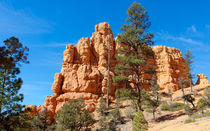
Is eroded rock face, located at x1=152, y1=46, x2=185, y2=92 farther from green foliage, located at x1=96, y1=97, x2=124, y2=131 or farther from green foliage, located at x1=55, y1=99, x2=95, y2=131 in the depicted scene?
green foliage, located at x1=55, y1=99, x2=95, y2=131

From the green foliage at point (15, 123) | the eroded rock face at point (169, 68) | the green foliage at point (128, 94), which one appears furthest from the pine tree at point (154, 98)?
the eroded rock face at point (169, 68)

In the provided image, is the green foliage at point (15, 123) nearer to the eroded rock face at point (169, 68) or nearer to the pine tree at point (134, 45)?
the pine tree at point (134, 45)

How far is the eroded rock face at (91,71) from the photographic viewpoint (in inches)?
1570

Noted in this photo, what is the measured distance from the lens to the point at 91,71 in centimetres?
4444

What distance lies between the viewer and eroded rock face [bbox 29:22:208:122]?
39875 millimetres

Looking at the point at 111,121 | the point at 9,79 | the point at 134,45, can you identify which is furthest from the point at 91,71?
the point at 9,79

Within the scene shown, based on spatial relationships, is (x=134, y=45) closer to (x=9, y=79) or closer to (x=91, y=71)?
(x=9, y=79)

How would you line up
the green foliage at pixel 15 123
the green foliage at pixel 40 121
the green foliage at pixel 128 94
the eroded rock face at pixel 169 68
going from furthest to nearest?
the eroded rock face at pixel 169 68, the green foliage at pixel 40 121, the green foliage at pixel 128 94, the green foliage at pixel 15 123

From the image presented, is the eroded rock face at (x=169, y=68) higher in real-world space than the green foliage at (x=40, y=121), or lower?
higher

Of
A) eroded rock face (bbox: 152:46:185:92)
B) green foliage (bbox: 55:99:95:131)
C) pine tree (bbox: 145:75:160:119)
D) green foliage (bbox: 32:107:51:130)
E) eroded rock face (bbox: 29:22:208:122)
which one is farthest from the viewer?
eroded rock face (bbox: 152:46:185:92)

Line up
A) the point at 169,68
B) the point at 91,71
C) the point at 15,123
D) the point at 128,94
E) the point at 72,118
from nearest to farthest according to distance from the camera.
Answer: the point at 15,123 < the point at 128,94 < the point at 72,118 < the point at 91,71 < the point at 169,68

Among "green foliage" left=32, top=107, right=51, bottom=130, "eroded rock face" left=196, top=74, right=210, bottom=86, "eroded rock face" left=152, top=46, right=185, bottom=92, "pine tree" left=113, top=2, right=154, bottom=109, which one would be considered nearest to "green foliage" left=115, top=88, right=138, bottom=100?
"pine tree" left=113, top=2, right=154, bottom=109

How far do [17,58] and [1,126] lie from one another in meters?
3.91

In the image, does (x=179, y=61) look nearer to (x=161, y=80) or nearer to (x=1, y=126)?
(x=161, y=80)
